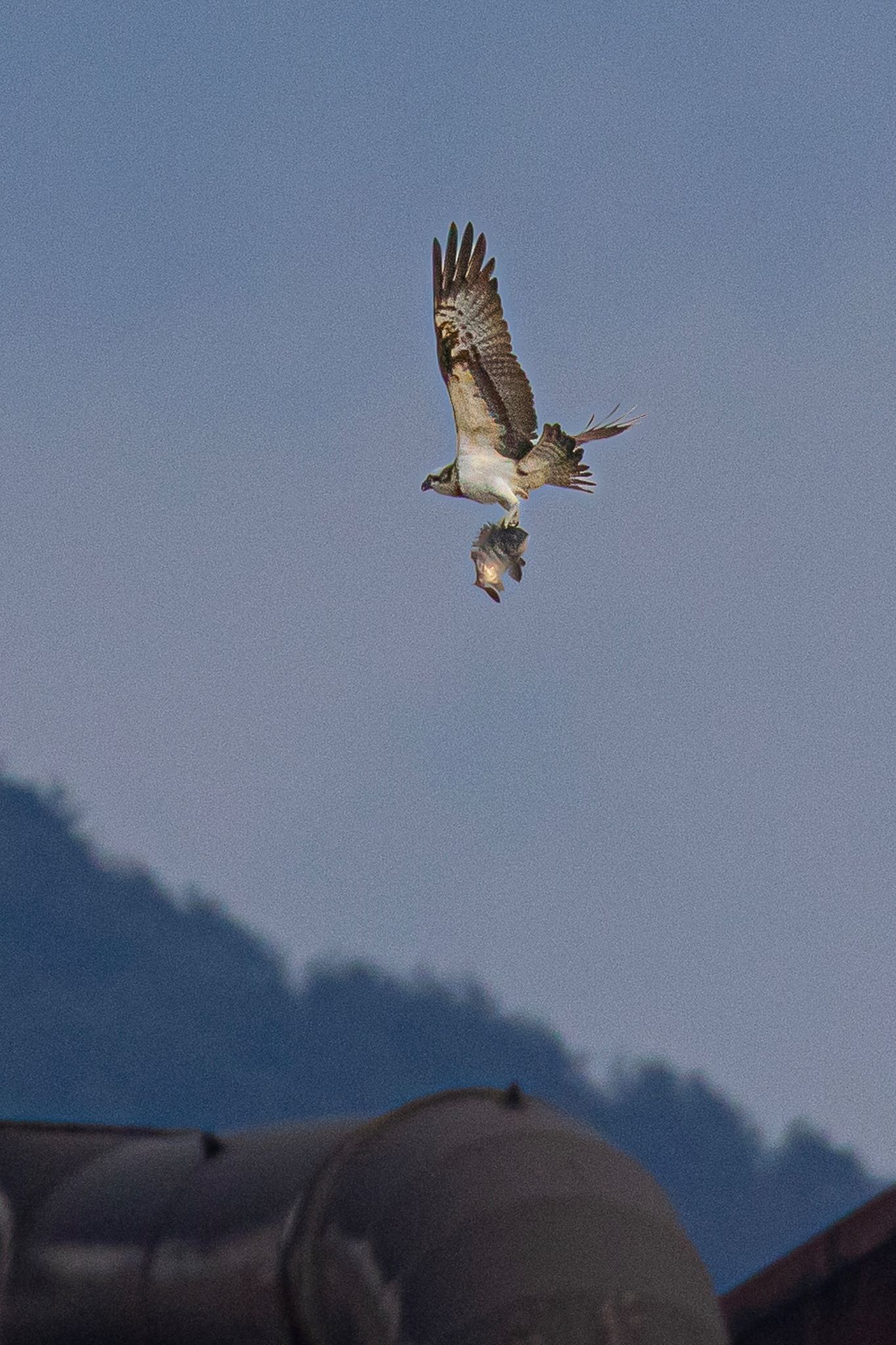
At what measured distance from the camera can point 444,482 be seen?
66.0 ft

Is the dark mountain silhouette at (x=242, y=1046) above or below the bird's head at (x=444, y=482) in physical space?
below

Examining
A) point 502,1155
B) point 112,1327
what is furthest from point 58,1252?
point 502,1155

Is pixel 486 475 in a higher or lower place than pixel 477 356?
lower

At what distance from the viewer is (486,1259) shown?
5660 millimetres

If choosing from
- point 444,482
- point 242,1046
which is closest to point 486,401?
point 444,482

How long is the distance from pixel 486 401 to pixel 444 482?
1.41m

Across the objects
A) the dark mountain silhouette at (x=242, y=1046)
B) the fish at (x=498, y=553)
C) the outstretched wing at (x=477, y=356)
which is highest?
the outstretched wing at (x=477, y=356)

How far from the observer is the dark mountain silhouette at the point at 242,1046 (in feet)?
335

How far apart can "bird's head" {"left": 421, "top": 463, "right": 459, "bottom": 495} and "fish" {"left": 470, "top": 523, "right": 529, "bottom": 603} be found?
67 centimetres

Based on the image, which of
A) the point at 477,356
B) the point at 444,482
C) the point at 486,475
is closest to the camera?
the point at 477,356

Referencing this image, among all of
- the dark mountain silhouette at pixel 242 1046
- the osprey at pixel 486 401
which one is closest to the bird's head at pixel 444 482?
the osprey at pixel 486 401

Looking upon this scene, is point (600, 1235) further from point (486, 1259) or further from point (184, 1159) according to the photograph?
point (184, 1159)

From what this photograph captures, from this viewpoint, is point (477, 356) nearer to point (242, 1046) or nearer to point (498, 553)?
point (498, 553)

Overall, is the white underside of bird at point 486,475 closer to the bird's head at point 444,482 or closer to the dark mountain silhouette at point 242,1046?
the bird's head at point 444,482
